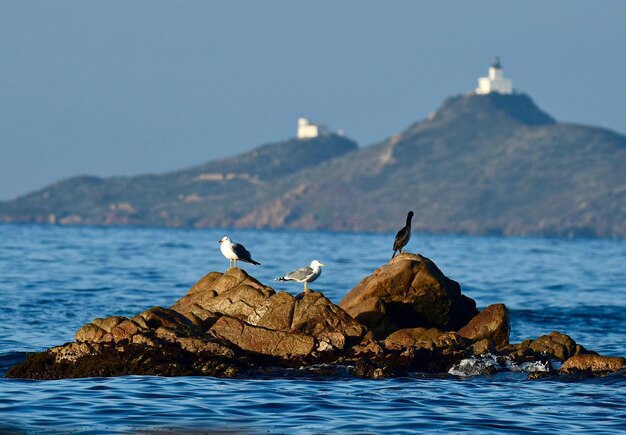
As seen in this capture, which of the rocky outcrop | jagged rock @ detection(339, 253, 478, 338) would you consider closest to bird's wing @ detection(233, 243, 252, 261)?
the rocky outcrop

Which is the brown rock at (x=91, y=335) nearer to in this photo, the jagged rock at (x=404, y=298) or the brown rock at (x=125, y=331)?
the brown rock at (x=125, y=331)

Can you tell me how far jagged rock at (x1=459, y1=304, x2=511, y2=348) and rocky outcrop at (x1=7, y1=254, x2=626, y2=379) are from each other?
3 centimetres

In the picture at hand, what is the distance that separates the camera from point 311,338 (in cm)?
2756

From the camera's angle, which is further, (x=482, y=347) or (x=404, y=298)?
(x=404, y=298)

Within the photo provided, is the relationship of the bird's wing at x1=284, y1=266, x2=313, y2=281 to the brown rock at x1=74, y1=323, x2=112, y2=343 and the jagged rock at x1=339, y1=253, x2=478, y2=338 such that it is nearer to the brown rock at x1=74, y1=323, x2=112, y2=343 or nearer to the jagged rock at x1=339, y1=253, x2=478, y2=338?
the jagged rock at x1=339, y1=253, x2=478, y2=338

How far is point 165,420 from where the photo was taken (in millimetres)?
21250

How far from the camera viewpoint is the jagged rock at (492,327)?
30.7m

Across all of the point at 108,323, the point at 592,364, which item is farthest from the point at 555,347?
the point at 108,323

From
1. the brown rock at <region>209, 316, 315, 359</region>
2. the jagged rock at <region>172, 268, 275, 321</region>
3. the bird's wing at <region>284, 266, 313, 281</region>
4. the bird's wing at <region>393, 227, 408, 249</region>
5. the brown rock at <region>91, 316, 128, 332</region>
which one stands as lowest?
the brown rock at <region>209, 316, 315, 359</region>

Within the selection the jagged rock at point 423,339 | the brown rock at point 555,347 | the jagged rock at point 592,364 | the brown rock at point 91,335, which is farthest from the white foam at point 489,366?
the brown rock at point 91,335

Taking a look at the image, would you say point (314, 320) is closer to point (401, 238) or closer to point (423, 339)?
point (423, 339)

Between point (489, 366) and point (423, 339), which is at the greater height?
point (423, 339)

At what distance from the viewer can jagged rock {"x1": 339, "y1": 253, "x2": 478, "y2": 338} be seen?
97.6ft

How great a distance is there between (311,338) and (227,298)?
9.99 feet
